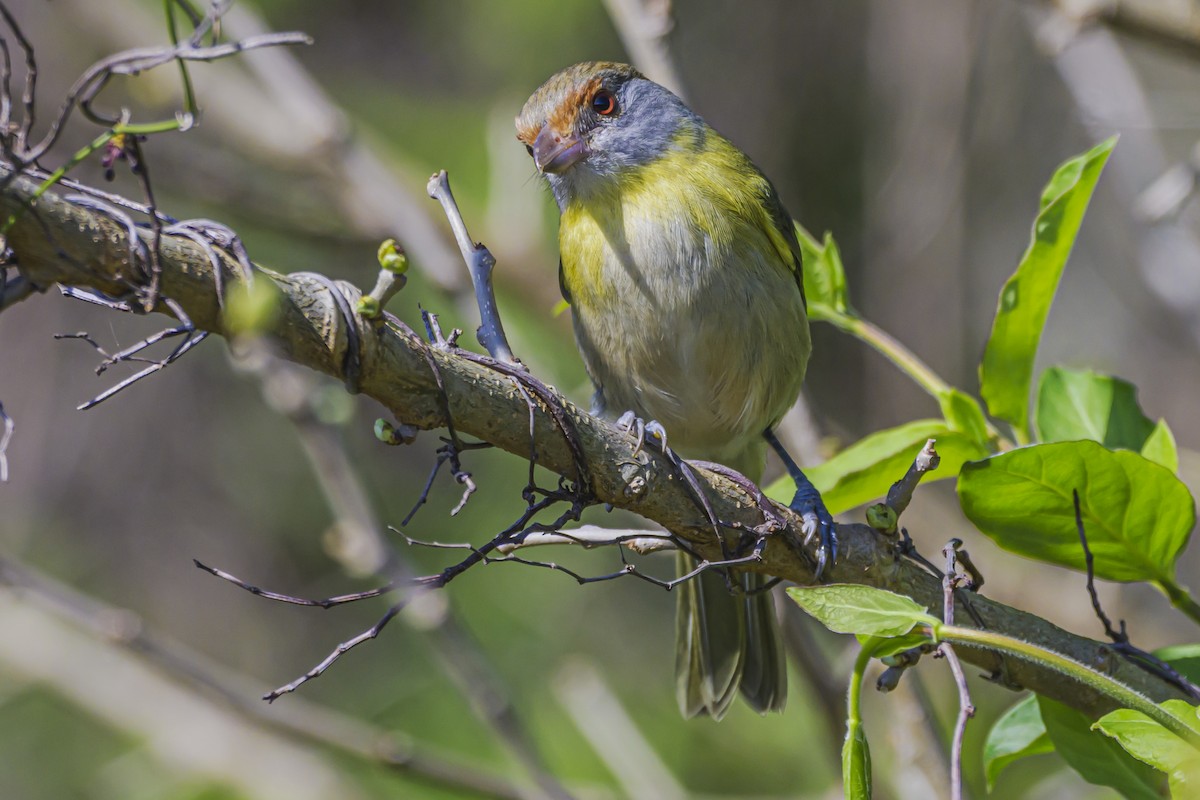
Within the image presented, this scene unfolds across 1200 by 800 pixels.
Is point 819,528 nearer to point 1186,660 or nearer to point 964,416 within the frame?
point 964,416

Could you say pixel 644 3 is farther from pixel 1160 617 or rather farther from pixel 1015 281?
pixel 1160 617

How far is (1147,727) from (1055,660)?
0.23 meters

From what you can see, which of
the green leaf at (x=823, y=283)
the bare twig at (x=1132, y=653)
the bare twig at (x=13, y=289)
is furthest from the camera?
the green leaf at (x=823, y=283)

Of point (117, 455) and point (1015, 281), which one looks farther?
point (117, 455)

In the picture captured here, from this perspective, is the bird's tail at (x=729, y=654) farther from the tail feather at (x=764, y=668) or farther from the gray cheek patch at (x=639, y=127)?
the gray cheek patch at (x=639, y=127)

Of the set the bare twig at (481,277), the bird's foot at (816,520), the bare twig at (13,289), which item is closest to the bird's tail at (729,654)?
the bird's foot at (816,520)

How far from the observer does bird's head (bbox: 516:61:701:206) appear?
3176 mm

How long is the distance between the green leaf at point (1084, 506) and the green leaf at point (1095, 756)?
→ 0.26m

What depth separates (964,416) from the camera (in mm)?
2174

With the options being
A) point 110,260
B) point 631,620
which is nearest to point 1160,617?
point 631,620

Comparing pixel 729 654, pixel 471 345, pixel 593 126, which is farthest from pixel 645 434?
pixel 471 345

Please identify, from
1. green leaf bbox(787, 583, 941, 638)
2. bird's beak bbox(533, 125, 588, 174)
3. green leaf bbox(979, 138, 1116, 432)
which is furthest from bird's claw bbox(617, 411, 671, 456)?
bird's beak bbox(533, 125, 588, 174)

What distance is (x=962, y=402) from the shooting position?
2137 millimetres

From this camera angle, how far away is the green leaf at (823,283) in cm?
238
